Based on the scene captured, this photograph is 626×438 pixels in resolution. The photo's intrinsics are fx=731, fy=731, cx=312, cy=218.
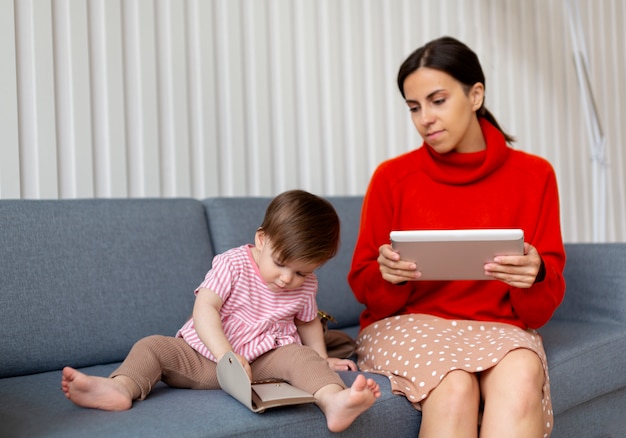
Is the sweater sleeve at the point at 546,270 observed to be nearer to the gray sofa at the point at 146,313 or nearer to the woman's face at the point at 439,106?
the gray sofa at the point at 146,313

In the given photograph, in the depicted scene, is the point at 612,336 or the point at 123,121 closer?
the point at 612,336

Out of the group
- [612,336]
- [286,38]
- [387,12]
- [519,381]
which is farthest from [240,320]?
[387,12]

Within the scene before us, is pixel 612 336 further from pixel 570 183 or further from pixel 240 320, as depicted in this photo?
pixel 570 183

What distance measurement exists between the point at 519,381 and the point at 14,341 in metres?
1.10

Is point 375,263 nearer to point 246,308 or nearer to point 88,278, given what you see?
point 246,308

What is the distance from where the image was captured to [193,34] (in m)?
2.36

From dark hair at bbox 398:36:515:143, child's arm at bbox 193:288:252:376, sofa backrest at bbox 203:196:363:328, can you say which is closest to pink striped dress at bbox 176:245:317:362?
child's arm at bbox 193:288:252:376

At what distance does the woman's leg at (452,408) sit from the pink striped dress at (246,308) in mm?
347

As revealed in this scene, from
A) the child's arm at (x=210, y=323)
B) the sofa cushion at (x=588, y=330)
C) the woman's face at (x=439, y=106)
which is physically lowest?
the sofa cushion at (x=588, y=330)

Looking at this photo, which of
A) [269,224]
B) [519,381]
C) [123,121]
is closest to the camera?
[519,381]

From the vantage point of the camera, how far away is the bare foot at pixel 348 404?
1281 millimetres

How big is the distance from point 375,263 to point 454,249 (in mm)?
329

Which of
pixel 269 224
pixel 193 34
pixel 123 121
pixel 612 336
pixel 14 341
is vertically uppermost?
pixel 193 34

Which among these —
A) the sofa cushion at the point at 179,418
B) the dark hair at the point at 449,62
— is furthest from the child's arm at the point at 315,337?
the dark hair at the point at 449,62
